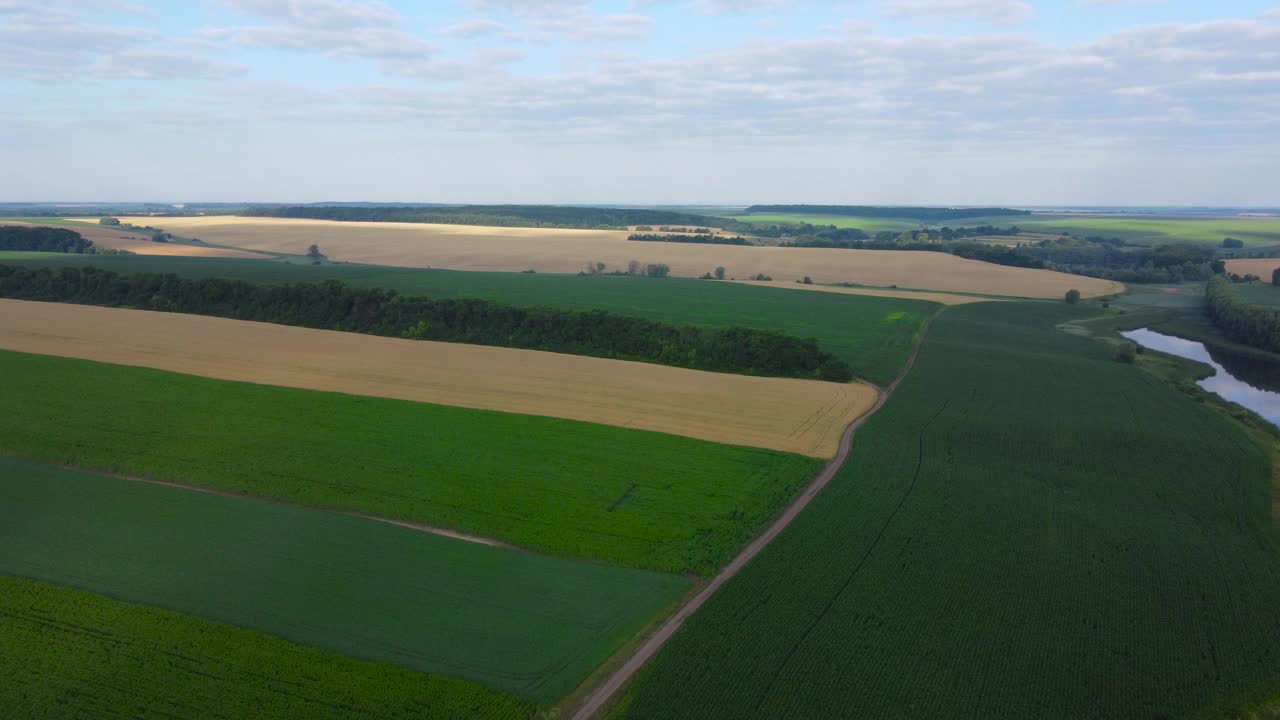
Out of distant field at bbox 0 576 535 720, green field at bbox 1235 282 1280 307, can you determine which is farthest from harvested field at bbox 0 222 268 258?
green field at bbox 1235 282 1280 307

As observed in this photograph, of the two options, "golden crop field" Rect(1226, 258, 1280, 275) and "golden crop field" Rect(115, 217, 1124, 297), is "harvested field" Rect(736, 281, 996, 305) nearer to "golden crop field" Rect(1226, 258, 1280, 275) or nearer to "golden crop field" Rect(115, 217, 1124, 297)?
"golden crop field" Rect(115, 217, 1124, 297)

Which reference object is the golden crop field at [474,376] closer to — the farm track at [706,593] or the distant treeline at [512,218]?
the farm track at [706,593]

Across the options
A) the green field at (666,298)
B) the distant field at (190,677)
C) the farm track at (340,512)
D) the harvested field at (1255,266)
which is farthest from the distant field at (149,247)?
the harvested field at (1255,266)

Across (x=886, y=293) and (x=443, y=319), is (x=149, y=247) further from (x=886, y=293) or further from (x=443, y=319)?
(x=886, y=293)

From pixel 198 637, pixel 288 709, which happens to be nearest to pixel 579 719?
pixel 288 709

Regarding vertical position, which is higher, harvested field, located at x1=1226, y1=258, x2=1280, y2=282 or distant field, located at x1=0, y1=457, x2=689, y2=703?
harvested field, located at x1=1226, y1=258, x2=1280, y2=282
